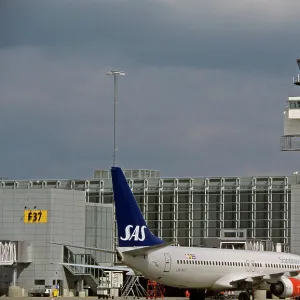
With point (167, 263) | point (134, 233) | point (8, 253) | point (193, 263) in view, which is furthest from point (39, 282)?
point (134, 233)

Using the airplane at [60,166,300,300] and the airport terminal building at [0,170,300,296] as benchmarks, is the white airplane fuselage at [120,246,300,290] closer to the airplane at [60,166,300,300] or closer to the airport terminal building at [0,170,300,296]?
the airplane at [60,166,300,300]

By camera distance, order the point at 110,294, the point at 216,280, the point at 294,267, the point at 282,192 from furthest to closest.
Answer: the point at 282,192 → the point at 110,294 → the point at 294,267 → the point at 216,280

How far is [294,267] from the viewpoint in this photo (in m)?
79.4

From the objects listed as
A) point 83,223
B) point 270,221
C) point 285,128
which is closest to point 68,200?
point 83,223

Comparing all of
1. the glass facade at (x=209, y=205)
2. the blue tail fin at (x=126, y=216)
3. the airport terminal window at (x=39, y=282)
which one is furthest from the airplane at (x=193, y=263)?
the glass facade at (x=209, y=205)

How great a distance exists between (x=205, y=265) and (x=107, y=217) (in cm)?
5409

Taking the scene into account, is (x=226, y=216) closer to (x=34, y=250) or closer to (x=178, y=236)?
(x=178, y=236)

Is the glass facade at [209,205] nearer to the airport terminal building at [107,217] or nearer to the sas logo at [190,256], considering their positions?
the airport terminal building at [107,217]

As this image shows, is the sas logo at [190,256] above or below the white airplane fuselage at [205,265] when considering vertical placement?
above

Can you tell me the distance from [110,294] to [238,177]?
3863 cm

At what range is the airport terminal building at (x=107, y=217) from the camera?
356 feet

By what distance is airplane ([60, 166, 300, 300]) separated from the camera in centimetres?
6481

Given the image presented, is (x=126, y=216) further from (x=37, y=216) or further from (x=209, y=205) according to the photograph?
(x=209, y=205)

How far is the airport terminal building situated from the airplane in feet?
121
